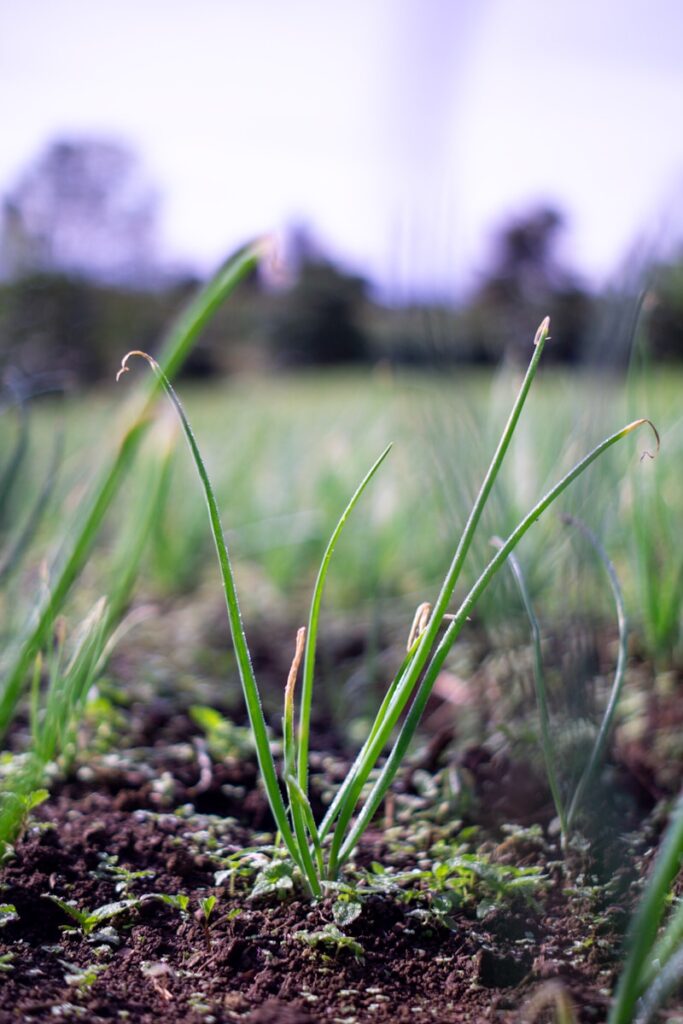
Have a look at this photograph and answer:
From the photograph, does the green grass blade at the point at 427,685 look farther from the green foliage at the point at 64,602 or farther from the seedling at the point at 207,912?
the green foliage at the point at 64,602

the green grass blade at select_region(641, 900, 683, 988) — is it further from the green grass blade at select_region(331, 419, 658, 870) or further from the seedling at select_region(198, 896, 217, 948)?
the seedling at select_region(198, 896, 217, 948)

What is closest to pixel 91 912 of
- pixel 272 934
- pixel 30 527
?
pixel 272 934

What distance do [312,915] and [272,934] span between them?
A: 1.5 inches

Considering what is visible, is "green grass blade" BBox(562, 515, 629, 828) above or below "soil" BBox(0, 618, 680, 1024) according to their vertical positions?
above

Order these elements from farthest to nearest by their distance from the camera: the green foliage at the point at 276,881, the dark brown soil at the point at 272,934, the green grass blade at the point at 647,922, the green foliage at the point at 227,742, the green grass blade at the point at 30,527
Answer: the green foliage at the point at 227,742
the green grass blade at the point at 30,527
the green foliage at the point at 276,881
the dark brown soil at the point at 272,934
the green grass blade at the point at 647,922

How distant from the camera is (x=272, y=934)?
0.73 m

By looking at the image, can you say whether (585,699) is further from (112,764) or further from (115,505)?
(115,505)

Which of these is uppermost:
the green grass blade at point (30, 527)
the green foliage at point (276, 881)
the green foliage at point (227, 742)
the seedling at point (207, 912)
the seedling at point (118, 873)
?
the green grass blade at point (30, 527)

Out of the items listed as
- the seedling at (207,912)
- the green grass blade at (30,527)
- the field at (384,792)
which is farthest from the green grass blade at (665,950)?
the green grass blade at (30,527)

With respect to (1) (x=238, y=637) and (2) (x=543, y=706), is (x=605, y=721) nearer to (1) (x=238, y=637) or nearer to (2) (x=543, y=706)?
(2) (x=543, y=706)

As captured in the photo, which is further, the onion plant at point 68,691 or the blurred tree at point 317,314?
the blurred tree at point 317,314

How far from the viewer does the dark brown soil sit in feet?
2.13

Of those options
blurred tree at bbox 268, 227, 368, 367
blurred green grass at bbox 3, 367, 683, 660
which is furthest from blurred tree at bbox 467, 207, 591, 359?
blurred tree at bbox 268, 227, 368, 367

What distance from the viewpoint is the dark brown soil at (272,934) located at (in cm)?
65
